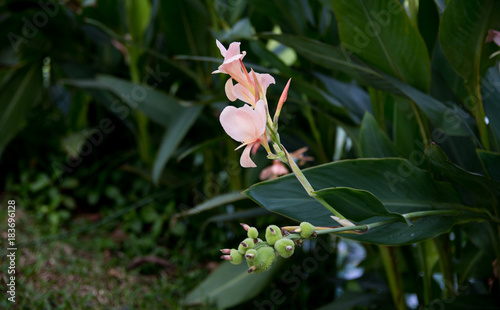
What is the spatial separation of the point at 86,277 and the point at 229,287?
0.38 meters

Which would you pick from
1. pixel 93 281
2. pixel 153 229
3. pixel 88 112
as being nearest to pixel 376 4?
pixel 93 281

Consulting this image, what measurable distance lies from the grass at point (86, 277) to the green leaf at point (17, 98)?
0.27 meters

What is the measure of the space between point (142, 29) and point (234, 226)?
67cm

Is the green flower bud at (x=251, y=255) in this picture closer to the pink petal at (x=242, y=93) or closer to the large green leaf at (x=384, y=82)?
the pink petal at (x=242, y=93)

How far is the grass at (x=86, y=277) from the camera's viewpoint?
0.94 meters

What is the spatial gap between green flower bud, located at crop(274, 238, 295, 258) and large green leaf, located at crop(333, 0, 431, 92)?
378mm

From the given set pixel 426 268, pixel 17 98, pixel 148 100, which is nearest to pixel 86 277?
pixel 148 100

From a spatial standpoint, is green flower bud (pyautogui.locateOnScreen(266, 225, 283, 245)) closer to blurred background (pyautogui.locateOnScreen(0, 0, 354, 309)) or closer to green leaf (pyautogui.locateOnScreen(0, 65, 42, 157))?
blurred background (pyautogui.locateOnScreen(0, 0, 354, 309))

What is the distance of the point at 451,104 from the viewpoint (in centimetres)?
71

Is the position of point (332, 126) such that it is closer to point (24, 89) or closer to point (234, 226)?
point (234, 226)

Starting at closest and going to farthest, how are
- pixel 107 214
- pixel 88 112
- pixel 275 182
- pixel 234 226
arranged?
pixel 275 182 < pixel 234 226 < pixel 107 214 < pixel 88 112

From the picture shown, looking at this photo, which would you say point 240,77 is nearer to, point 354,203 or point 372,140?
point 354,203

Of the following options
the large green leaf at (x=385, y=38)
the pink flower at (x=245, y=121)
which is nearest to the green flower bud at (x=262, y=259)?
the pink flower at (x=245, y=121)

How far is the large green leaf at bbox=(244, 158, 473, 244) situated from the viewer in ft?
1.81
